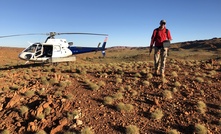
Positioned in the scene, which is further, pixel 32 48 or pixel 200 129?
pixel 32 48

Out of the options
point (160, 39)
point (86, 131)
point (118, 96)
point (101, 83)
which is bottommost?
point (86, 131)

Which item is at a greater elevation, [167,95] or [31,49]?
[31,49]

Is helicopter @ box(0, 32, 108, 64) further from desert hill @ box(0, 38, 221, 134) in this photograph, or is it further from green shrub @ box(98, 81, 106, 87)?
green shrub @ box(98, 81, 106, 87)

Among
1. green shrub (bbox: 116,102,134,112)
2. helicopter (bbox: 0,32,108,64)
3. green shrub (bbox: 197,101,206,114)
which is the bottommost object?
green shrub (bbox: 116,102,134,112)

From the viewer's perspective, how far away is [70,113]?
306 inches

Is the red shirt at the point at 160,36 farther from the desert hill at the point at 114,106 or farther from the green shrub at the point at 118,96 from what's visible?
the green shrub at the point at 118,96

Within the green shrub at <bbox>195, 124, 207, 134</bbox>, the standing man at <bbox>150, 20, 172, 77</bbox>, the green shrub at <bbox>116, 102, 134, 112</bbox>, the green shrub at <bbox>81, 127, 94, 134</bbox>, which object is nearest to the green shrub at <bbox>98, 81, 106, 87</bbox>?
the green shrub at <bbox>116, 102, 134, 112</bbox>

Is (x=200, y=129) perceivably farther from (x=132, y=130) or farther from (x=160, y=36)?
(x=160, y=36)

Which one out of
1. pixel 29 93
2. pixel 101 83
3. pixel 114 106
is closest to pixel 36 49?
pixel 29 93

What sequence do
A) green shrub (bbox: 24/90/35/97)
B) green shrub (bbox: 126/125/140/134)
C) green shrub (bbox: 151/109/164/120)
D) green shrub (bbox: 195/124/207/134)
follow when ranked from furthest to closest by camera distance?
green shrub (bbox: 24/90/35/97) → green shrub (bbox: 151/109/164/120) → green shrub (bbox: 126/125/140/134) → green shrub (bbox: 195/124/207/134)

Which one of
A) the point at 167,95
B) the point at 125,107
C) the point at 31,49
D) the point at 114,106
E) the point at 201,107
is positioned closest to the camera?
the point at 201,107

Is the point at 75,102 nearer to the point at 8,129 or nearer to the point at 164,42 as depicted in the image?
the point at 8,129

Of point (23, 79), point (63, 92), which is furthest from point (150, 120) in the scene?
point (23, 79)

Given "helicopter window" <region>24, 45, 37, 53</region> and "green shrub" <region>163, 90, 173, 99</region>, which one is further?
"helicopter window" <region>24, 45, 37, 53</region>
